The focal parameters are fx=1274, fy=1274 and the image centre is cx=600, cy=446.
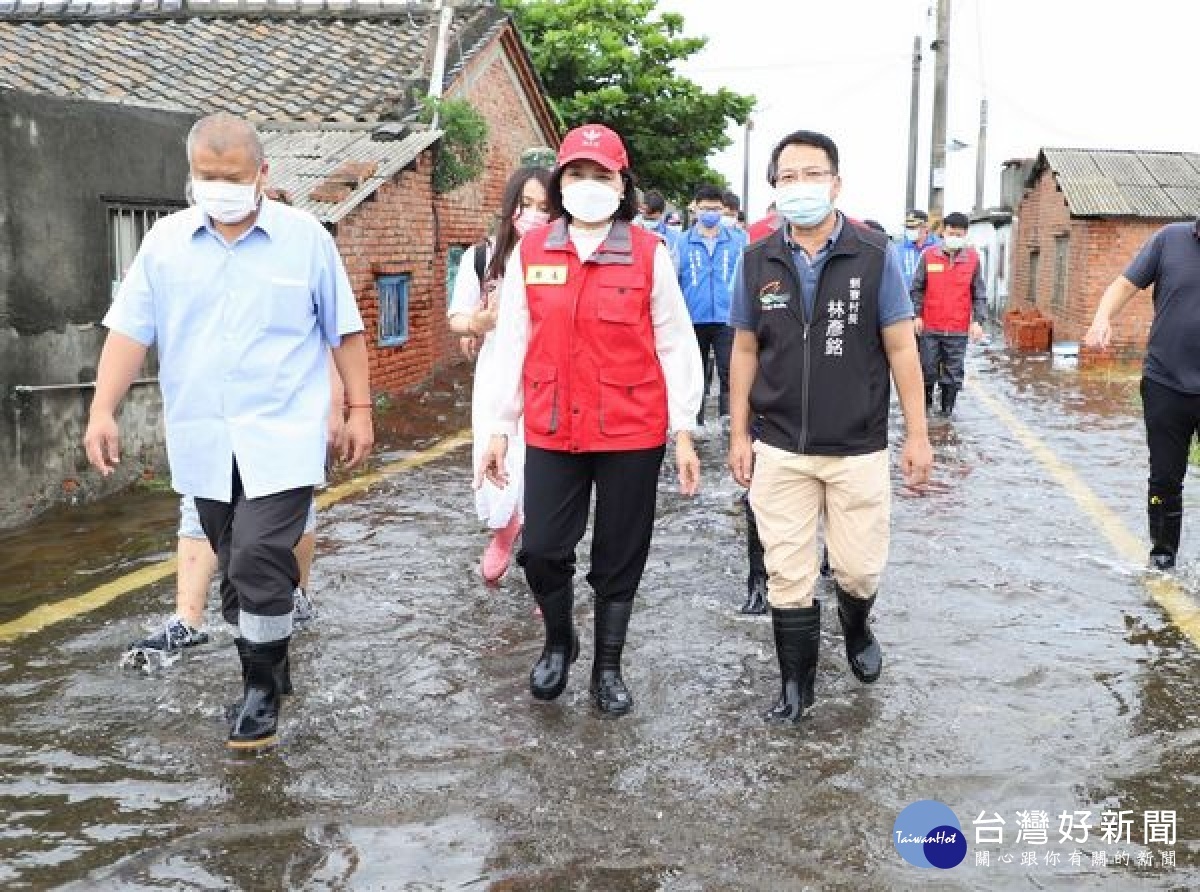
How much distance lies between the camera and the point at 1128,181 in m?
21.2

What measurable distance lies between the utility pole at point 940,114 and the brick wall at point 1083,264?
2.05 m

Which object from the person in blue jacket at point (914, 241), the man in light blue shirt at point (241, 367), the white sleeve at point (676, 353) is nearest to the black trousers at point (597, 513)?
the white sleeve at point (676, 353)

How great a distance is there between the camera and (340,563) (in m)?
6.41

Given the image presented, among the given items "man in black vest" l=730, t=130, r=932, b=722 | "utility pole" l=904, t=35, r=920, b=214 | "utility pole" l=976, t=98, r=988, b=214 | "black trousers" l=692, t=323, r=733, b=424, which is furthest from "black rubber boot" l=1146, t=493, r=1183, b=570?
"utility pole" l=976, t=98, r=988, b=214

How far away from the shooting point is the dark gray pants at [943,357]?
12266 millimetres

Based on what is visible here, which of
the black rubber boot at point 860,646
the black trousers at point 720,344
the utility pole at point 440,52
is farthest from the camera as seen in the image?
the utility pole at point 440,52

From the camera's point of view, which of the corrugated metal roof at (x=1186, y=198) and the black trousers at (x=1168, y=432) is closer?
the black trousers at (x=1168, y=432)

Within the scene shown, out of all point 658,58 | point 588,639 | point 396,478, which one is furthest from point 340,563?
point 658,58

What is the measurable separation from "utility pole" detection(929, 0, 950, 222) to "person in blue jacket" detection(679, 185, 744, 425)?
45.2 feet

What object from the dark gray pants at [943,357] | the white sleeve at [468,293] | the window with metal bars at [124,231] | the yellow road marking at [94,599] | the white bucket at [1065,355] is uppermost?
the window with metal bars at [124,231]

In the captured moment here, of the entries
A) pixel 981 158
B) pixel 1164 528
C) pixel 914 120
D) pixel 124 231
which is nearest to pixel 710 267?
pixel 124 231

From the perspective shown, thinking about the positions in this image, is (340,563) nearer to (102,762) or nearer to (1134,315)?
(102,762)

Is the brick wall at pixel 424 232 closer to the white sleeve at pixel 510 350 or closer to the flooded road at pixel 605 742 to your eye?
the flooded road at pixel 605 742

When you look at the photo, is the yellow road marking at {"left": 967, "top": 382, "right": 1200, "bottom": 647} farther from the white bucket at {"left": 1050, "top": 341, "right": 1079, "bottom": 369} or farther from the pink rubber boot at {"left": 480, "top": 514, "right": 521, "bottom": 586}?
the white bucket at {"left": 1050, "top": 341, "right": 1079, "bottom": 369}
